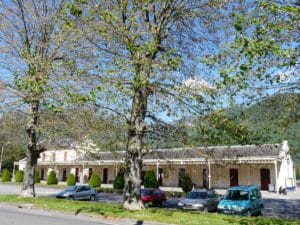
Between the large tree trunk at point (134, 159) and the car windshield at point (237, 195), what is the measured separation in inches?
232

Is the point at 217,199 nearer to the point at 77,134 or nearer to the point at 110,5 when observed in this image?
the point at 77,134

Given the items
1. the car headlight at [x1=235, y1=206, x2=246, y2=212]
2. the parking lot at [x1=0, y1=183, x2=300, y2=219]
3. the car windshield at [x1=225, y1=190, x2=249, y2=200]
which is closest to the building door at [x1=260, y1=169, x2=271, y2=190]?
the parking lot at [x1=0, y1=183, x2=300, y2=219]

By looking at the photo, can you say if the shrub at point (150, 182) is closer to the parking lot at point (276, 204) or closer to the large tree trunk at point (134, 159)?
the parking lot at point (276, 204)

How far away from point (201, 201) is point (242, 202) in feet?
11.1

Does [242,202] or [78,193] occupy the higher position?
[242,202]

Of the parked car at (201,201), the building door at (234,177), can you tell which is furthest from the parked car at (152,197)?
the building door at (234,177)

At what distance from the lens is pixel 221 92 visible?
13711 mm

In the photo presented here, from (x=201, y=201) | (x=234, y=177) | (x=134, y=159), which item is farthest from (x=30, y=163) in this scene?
(x=234, y=177)

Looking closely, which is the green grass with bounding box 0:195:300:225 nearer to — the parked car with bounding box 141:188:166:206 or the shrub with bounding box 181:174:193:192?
the parked car with bounding box 141:188:166:206

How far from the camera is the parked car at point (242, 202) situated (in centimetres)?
1981

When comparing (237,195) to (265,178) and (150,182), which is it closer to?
(150,182)

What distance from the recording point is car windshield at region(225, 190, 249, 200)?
69.0 ft

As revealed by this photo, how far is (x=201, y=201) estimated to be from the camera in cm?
2298

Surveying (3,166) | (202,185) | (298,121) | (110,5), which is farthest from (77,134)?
(3,166)
